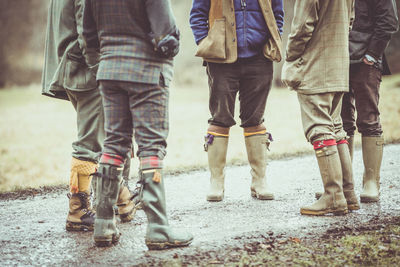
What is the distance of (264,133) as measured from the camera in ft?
15.3

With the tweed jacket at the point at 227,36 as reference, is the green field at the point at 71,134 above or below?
below

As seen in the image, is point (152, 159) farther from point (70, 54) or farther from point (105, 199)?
point (70, 54)

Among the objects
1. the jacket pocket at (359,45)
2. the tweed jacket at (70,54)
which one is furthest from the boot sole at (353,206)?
the tweed jacket at (70,54)

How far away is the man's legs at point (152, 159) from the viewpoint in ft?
10.4

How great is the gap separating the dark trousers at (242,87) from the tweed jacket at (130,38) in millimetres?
1326

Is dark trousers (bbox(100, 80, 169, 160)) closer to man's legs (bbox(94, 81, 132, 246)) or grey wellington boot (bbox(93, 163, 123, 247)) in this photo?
man's legs (bbox(94, 81, 132, 246))

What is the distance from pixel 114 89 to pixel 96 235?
1.05 meters

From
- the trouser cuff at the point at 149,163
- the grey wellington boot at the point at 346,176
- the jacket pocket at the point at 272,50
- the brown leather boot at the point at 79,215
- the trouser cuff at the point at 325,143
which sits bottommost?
the brown leather boot at the point at 79,215

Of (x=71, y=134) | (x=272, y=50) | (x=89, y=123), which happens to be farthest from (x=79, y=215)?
(x=71, y=134)

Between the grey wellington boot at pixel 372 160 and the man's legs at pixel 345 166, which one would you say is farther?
the grey wellington boot at pixel 372 160

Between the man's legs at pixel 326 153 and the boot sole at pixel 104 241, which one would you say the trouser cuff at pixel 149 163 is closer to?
the boot sole at pixel 104 241

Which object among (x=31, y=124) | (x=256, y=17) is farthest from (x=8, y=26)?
(x=256, y=17)

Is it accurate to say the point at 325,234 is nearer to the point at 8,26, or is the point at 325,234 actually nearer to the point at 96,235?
the point at 96,235

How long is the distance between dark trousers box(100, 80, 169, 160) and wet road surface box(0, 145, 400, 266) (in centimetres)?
72
